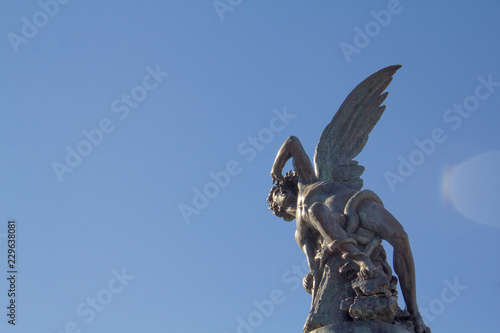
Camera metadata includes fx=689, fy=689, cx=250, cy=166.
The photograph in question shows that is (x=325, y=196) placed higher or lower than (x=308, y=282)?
higher

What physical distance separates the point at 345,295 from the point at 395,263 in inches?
36.5

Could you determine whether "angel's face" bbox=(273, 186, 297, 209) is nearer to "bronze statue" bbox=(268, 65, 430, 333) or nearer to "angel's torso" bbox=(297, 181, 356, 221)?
"bronze statue" bbox=(268, 65, 430, 333)

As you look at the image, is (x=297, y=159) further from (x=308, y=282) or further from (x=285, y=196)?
(x=308, y=282)

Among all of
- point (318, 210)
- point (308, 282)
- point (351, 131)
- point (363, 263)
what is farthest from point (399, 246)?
point (351, 131)

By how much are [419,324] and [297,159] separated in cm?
297

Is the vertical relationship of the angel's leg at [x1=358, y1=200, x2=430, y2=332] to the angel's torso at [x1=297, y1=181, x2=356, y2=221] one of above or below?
below

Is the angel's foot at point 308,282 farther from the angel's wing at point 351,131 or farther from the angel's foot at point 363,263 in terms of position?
the angel's wing at point 351,131

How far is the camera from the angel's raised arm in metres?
10.2

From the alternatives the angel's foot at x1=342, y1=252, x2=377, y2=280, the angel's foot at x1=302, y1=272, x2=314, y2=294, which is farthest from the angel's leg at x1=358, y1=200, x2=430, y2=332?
the angel's foot at x1=302, y1=272, x2=314, y2=294

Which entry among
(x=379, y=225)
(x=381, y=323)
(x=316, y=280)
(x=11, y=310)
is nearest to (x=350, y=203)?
(x=379, y=225)

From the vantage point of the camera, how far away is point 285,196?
34.0 ft

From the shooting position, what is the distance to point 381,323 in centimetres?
829

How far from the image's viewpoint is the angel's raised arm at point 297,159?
10.2 m

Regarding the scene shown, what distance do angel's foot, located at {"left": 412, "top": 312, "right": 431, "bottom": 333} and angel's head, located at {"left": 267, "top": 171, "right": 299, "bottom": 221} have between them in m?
2.37
